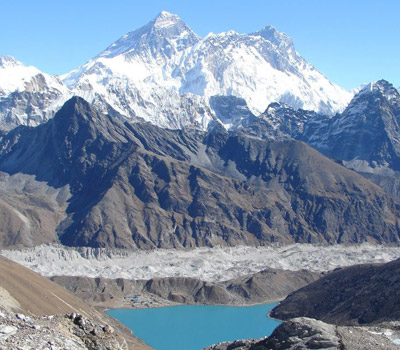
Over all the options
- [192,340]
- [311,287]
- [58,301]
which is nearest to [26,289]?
[58,301]

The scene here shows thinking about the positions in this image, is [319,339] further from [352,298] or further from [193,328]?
[193,328]

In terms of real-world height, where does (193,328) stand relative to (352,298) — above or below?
below

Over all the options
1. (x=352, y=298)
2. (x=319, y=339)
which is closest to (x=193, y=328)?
(x=352, y=298)

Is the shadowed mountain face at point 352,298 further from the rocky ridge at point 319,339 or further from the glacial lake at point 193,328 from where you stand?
the rocky ridge at point 319,339

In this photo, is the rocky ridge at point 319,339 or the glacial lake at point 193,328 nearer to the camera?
the rocky ridge at point 319,339

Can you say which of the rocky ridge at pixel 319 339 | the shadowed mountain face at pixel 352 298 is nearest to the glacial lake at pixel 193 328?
the shadowed mountain face at pixel 352 298
